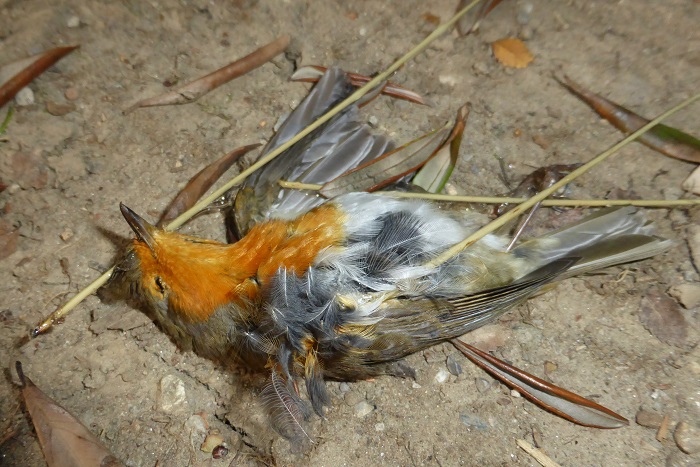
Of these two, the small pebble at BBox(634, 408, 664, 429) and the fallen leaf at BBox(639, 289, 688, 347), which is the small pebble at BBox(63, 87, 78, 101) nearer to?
the fallen leaf at BBox(639, 289, 688, 347)

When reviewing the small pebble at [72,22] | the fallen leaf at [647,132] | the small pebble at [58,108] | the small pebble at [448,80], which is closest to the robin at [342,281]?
the fallen leaf at [647,132]

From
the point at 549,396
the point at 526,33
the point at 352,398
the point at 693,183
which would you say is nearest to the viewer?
the point at 549,396

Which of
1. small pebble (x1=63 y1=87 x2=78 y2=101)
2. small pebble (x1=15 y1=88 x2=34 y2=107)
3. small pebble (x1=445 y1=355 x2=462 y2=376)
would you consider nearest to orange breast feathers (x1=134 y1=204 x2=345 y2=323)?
small pebble (x1=445 y1=355 x2=462 y2=376)

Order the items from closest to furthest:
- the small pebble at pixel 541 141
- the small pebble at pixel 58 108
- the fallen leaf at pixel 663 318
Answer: the fallen leaf at pixel 663 318
the small pebble at pixel 541 141
the small pebble at pixel 58 108

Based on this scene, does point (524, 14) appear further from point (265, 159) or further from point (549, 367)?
point (549, 367)

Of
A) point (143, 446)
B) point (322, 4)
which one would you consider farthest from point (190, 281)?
point (322, 4)

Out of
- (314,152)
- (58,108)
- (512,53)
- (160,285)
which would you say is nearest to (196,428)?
(160,285)

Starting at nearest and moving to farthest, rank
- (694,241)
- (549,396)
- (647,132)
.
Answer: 1. (549,396)
2. (694,241)
3. (647,132)

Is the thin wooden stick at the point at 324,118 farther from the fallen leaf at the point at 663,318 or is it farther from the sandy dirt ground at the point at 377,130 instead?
the fallen leaf at the point at 663,318
